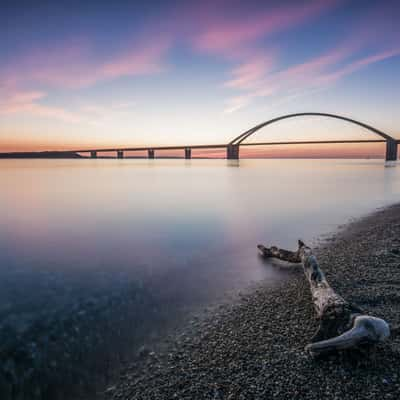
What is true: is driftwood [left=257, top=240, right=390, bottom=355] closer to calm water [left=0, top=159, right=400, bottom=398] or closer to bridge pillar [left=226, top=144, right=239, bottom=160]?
calm water [left=0, top=159, right=400, bottom=398]

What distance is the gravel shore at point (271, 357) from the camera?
252 centimetres

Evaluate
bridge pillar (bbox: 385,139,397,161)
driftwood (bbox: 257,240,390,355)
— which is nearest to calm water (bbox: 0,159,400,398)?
driftwood (bbox: 257,240,390,355)

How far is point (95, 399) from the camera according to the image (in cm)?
298

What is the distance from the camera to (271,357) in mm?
3023

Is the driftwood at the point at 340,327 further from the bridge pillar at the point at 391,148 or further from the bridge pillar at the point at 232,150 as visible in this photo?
the bridge pillar at the point at 391,148

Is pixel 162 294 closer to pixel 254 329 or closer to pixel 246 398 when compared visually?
pixel 254 329

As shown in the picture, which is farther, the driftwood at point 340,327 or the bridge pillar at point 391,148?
the bridge pillar at point 391,148

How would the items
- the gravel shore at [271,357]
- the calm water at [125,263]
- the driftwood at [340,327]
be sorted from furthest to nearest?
the calm water at [125,263]
the driftwood at [340,327]
the gravel shore at [271,357]

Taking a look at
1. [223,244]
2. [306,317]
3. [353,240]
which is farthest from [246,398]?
[353,240]

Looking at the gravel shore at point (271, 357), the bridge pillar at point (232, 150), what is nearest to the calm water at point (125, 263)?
the gravel shore at point (271, 357)

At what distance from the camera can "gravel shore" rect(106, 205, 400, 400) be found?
2518mm

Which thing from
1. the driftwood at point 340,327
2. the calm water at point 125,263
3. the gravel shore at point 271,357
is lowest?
the calm water at point 125,263

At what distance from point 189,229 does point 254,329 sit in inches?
280

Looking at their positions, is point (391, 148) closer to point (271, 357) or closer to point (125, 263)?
point (125, 263)
